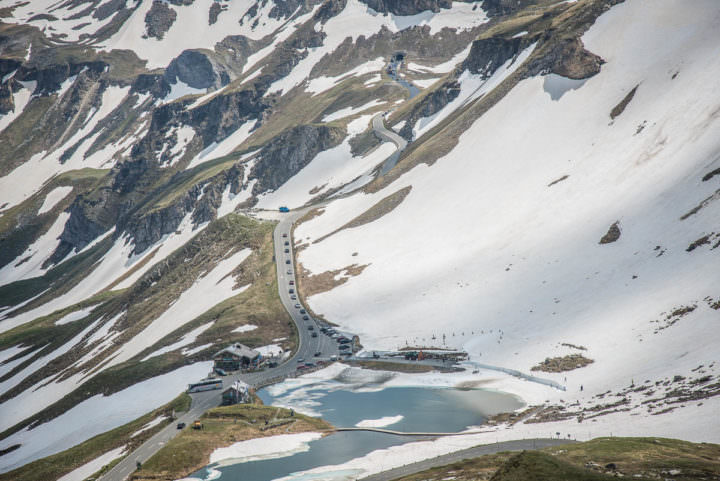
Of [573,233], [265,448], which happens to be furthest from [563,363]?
[265,448]

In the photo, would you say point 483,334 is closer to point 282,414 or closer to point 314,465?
point 282,414

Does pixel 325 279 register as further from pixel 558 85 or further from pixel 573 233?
pixel 558 85

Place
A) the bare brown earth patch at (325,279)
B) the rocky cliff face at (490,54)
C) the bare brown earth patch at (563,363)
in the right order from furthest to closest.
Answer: the rocky cliff face at (490,54)
the bare brown earth patch at (325,279)
the bare brown earth patch at (563,363)

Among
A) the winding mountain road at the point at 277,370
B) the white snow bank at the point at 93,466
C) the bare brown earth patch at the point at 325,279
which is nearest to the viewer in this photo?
the winding mountain road at the point at 277,370

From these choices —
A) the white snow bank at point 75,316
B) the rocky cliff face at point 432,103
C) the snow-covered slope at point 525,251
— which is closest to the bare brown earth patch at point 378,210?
the snow-covered slope at point 525,251

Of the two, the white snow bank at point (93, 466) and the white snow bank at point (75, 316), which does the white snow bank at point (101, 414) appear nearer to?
the white snow bank at point (93, 466)

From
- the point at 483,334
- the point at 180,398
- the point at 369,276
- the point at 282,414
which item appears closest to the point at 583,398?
the point at 483,334
